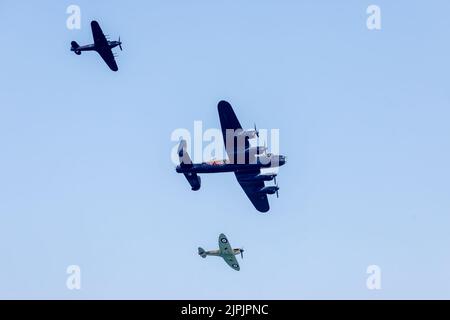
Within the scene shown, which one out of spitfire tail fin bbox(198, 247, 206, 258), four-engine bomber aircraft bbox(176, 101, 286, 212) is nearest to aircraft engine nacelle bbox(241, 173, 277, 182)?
four-engine bomber aircraft bbox(176, 101, 286, 212)

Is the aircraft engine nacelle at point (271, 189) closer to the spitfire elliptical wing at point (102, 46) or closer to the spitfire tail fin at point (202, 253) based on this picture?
the spitfire tail fin at point (202, 253)

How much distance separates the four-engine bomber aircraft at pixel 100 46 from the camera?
6294cm

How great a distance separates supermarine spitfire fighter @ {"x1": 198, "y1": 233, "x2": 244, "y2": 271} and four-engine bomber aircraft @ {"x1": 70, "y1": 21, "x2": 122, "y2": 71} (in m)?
20.7

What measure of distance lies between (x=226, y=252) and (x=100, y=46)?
23.8 metres

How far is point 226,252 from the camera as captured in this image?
223 ft

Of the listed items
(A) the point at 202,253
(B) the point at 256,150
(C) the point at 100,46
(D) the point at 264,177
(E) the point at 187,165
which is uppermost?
(C) the point at 100,46

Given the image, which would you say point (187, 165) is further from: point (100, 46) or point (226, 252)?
point (100, 46)

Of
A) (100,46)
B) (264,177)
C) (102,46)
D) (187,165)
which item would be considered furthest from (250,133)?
(100,46)

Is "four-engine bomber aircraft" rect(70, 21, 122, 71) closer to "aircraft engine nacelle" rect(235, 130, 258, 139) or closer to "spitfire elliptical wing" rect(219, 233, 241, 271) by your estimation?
"aircraft engine nacelle" rect(235, 130, 258, 139)

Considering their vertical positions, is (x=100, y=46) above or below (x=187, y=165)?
above
